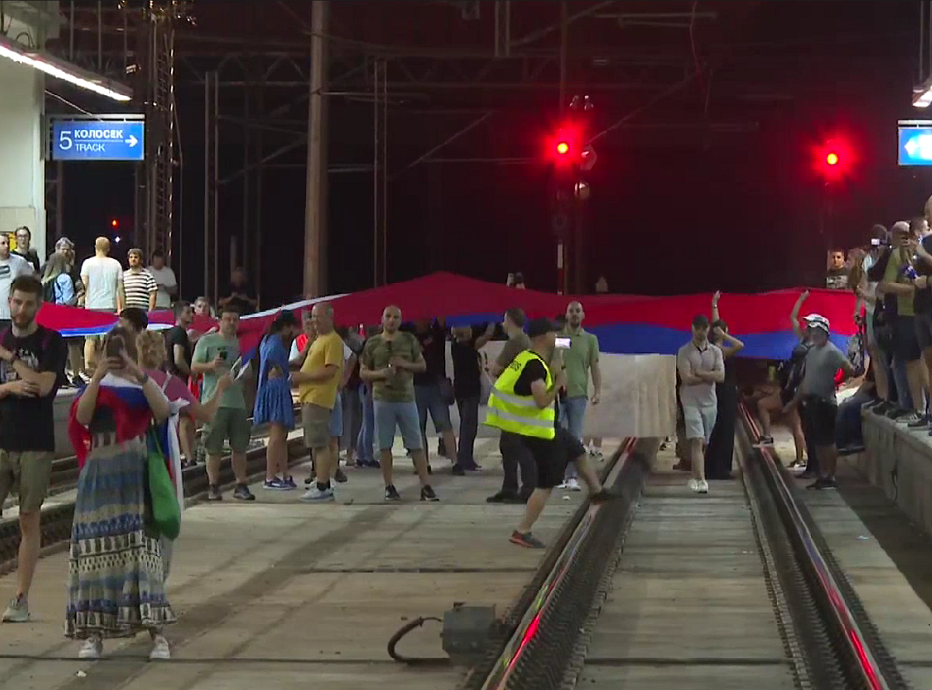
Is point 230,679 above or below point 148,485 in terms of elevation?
below

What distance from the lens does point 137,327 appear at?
10.2 metres

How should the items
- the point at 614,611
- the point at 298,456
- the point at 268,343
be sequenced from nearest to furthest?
the point at 614,611 < the point at 268,343 < the point at 298,456

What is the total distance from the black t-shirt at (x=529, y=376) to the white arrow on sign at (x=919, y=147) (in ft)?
61.9

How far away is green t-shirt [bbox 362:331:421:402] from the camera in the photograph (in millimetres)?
18484

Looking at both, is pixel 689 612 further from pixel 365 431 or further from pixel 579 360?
pixel 365 431

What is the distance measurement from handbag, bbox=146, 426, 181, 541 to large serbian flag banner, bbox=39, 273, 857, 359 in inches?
407

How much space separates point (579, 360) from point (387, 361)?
2351mm

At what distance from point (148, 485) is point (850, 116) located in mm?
41964

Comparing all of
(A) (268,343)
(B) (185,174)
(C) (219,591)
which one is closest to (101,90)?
(A) (268,343)

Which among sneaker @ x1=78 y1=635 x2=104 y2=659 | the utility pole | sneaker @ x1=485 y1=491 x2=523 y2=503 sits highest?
the utility pole

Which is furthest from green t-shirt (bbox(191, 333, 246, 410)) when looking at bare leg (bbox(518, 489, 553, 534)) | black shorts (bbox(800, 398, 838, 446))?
black shorts (bbox(800, 398, 838, 446))

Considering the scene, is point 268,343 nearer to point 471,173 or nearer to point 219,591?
point 219,591

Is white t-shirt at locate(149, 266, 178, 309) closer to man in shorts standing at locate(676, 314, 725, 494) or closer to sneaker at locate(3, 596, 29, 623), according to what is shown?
man in shorts standing at locate(676, 314, 725, 494)

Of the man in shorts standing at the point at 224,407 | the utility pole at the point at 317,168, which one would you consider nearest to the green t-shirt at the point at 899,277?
the man in shorts standing at the point at 224,407
